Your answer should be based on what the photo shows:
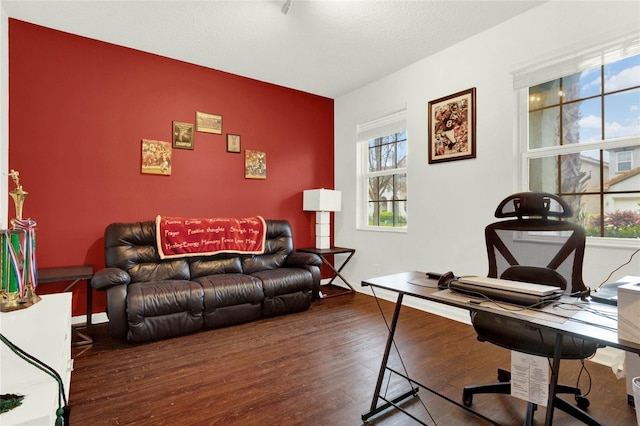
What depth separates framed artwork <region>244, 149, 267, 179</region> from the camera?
13.4 ft

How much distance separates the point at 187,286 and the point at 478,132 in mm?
3087

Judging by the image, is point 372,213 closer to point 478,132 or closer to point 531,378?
point 478,132

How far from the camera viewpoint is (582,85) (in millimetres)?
2533

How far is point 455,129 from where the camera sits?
3.28 meters

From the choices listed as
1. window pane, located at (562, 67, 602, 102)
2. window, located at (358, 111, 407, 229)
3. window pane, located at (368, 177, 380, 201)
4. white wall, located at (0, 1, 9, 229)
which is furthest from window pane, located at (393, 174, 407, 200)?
white wall, located at (0, 1, 9, 229)

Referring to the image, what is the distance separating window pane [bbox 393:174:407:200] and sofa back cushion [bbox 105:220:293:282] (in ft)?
5.97

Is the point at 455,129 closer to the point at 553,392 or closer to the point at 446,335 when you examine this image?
the point at 446,335

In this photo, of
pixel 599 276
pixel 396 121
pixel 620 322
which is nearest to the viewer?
pixel 620 322

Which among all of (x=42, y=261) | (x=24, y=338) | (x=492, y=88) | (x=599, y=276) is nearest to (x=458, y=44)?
(x=492, y=88)

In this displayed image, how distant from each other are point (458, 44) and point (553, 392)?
3208 mm

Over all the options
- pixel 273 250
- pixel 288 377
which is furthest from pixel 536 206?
pixel 273 250

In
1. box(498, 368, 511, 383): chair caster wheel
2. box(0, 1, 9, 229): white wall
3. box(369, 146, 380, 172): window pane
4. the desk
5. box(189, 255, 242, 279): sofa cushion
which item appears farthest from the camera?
box(369, 146, 380, 172): window pane

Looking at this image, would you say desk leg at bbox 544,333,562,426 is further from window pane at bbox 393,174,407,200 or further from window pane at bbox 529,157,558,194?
window pane at bbox 393,174,407,200

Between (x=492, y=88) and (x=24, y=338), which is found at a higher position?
(x=492, y=88)
